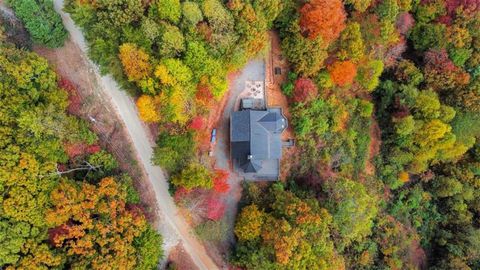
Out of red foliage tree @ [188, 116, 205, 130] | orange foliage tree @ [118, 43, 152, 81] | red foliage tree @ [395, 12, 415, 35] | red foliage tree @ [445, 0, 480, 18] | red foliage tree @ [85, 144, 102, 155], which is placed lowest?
red foliage tree @ [85, 144, 102, 155]

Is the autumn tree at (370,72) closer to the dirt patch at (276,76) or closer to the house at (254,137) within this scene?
the dirt patch at (276,76)

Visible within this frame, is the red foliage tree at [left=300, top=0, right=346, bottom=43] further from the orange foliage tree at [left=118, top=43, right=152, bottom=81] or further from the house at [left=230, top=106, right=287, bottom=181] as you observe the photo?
the orange foliage tree at [left=118, top=43, right=152, bottom=81]

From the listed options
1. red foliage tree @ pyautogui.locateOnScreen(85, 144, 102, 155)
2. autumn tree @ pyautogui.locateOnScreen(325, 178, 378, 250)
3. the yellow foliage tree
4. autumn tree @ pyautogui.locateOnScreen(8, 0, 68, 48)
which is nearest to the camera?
autumn tree @ pyautogui.locateOnScreen(8, 0, 68, 48)

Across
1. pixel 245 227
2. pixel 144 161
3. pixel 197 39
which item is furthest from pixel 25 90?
pixel 245 227

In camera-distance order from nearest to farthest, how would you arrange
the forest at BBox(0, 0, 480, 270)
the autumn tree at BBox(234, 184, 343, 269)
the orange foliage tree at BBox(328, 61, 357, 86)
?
the forest at BBox(0, 0, 480, 270)
the autumn tree at BBox(234, 184, 343, 269)
the orange foliage tree at BBox(328, 61, 357, 86)

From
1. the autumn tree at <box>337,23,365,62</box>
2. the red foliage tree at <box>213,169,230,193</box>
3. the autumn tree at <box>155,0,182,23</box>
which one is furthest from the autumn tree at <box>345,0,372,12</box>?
the red foliage tree at <box>213,169,230,193</box>

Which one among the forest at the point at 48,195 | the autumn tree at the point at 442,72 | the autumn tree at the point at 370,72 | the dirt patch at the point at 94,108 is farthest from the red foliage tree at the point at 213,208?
the autumn tree at the point at 442,72

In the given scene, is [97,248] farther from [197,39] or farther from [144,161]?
[197,39]

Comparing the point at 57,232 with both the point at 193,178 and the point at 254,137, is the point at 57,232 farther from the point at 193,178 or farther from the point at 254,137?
the point at 254,137

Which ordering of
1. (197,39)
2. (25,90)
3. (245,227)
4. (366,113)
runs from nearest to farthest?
(25,90)
(197,39)
(245,227)
(366,113)
